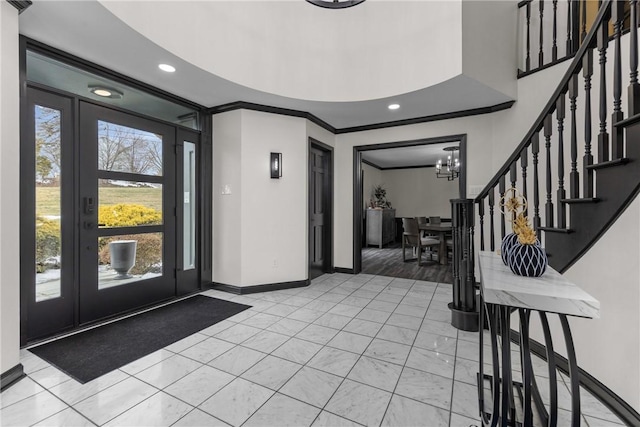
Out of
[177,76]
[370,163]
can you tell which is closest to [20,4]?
[177,76]

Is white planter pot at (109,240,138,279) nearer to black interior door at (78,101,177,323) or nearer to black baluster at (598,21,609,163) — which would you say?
black interior door at (78,101,177,323)

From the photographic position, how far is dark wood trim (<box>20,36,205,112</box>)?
2.43 m

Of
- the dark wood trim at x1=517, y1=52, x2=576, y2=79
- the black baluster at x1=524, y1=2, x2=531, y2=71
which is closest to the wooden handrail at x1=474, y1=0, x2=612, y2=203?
the dark wood trim at x1=517, y1=52, x2=576, y2=79

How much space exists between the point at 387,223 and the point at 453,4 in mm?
6354

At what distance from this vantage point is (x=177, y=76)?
306cm

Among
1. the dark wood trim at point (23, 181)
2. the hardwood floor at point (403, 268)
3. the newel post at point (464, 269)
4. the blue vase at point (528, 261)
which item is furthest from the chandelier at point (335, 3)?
the hardwood floor at point (403, 268)

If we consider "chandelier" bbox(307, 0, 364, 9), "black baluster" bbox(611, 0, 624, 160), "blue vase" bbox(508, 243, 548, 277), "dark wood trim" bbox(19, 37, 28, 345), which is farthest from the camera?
"chandelier" bbox(307, 0, 364, 9)

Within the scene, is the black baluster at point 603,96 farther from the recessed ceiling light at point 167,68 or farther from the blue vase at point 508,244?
the recessed ceiling light at point 167,68

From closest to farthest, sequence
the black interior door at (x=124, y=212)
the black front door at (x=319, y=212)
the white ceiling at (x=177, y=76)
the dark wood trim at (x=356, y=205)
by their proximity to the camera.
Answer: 1. the white ceiling at (x=177, y=76)
2. the black interior door at (x=124, y=212)
3. the black front door at (x=319, y=212)
4. the dark wood trim at (x=356, y=205)

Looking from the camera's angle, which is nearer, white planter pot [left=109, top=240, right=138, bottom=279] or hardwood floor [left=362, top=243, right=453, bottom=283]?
white planter pot [left=109, top=240, right=138, bottom=279]

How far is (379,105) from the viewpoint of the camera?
12.7ft

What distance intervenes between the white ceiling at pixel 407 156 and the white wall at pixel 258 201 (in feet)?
9.23

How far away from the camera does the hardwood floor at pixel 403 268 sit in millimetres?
4898

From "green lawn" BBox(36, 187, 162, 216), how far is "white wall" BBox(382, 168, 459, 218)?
7549mm
